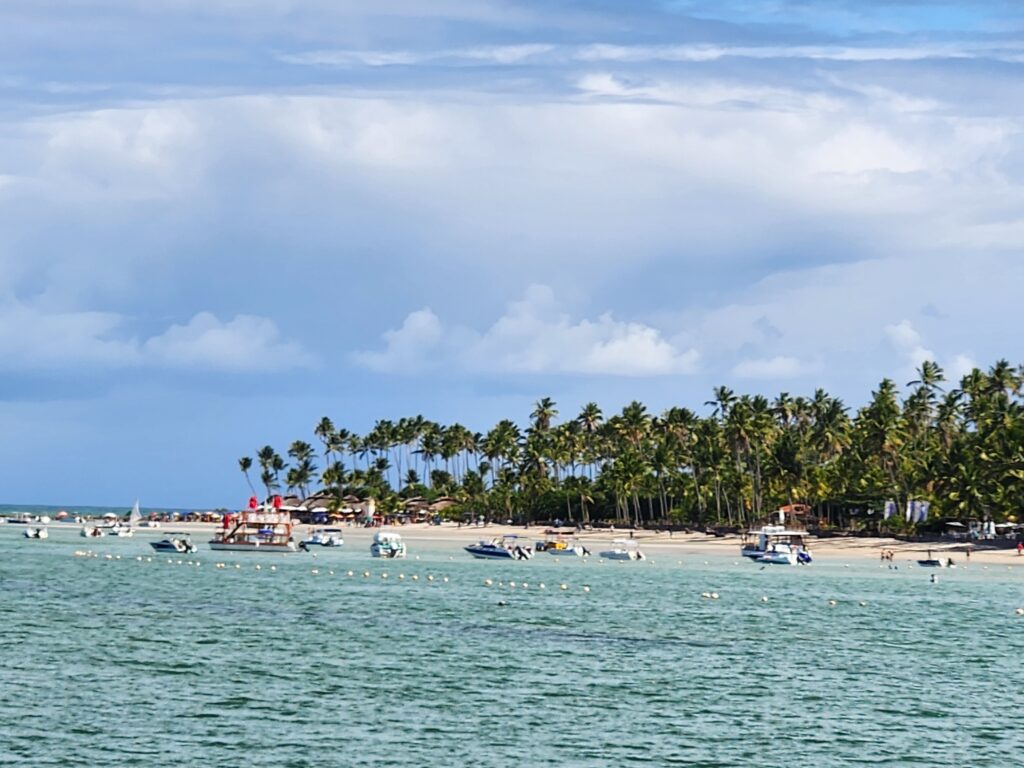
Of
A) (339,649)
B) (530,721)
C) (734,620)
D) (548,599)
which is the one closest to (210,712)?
(530,721)

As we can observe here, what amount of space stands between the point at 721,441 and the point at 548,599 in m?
112

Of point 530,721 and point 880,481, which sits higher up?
point 880,481

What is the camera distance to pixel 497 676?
48250 millimetres

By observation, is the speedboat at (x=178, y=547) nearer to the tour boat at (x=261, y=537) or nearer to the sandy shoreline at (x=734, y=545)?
the tour boat at (x=261, y=537)

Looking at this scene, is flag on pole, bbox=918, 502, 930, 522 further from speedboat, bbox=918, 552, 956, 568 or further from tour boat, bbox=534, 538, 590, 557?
tour boat, bbox=534, 538, 590, 557

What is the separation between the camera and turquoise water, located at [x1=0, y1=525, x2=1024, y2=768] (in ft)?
116

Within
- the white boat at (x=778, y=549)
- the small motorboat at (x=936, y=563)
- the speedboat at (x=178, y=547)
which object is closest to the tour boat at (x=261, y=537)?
the speedboat at (x=178, y=547)

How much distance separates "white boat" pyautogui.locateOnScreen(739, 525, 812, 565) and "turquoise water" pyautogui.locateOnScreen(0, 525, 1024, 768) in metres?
41.7

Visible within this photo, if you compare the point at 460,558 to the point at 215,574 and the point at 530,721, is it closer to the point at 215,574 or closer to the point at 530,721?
the point at 215,574

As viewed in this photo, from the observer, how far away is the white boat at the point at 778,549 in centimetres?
13412

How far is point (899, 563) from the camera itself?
134 meters

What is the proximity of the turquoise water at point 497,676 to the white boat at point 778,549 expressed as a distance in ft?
137

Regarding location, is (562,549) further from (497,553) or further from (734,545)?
(734,545)

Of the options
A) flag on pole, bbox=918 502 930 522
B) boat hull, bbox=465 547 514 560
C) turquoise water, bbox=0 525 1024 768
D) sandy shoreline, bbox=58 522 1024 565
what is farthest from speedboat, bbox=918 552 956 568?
boat hull, bbox=465 547 514 560
